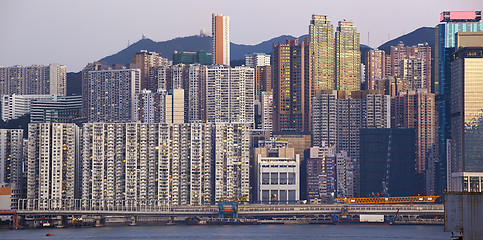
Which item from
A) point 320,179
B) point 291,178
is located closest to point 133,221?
point 291,178

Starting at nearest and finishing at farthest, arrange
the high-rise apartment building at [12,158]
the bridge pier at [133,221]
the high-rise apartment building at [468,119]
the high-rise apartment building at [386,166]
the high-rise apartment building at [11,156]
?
the bridge pier at [133,221], the high-rise apartment building at [12,158], the high-rise apartment building at [11,156], the high-rise apartment building at [468,119], the high-rise apartment building at [386,166]

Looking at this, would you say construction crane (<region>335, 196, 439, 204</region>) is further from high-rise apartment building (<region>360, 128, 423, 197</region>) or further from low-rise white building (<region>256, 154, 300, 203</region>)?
low-rise white building (<region>256, 154, 300, 203</region>)

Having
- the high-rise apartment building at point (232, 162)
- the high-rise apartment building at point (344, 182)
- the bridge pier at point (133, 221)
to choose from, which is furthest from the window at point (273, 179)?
the bridge pier at point (133, 221)

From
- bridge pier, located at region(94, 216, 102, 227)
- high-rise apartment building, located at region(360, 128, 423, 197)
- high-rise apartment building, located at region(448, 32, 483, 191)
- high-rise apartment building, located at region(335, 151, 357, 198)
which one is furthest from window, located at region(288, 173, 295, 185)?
bridge pier, located at region(94, 216, 102, 227)

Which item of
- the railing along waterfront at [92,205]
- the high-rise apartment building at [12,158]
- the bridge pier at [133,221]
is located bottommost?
the bridge pier at [133,221]

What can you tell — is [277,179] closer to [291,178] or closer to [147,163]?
[291,178]

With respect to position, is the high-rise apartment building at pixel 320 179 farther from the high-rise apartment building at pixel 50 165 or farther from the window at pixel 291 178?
the high-rise apartment building at pixel 50 165
